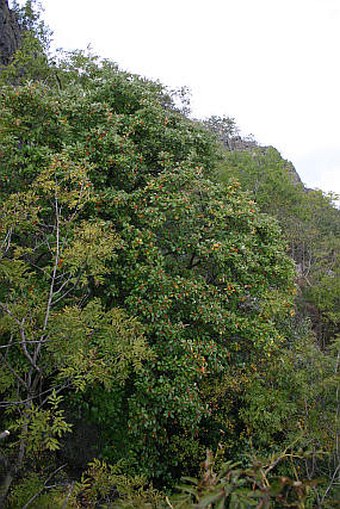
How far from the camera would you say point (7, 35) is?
1528cm

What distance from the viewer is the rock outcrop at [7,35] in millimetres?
14833

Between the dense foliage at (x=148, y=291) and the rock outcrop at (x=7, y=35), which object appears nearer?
the dense foliage at (x=148, y=291)

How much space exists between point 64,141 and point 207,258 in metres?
2.73

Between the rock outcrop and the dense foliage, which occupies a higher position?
the rock outcrop

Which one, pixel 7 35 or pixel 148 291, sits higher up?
pixel 7 35

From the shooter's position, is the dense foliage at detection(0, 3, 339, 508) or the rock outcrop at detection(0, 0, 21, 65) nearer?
the dense foliage at detection(0, 3, 339, 508)

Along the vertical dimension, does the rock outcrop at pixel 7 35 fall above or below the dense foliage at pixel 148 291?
above

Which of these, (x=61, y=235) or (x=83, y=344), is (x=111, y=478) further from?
(x=61, y=235)

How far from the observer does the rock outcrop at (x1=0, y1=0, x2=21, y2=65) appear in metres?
14.8

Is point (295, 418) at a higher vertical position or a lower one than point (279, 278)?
lower

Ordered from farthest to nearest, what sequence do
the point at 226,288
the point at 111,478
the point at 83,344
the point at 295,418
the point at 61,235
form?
the point at 295,418 < the point at 226,288 < the point at 61,235 < the point at 111,478 < the point at 83,344

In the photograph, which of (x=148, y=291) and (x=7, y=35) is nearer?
(x=148, y=291)

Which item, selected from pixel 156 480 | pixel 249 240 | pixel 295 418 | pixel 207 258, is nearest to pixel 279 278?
pixel 249 240

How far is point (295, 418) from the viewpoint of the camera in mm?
7766
